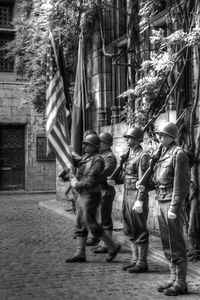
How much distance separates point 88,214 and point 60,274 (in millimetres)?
981

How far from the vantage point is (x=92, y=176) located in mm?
7125

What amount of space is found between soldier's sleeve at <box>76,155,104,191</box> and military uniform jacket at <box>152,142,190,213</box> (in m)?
1.39

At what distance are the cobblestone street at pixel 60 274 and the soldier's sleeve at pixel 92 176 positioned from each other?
3.52 ft

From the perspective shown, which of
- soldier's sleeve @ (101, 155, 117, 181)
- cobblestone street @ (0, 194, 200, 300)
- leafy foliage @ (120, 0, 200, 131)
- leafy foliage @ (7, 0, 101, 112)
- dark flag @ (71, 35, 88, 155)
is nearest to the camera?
cobblestone street @ (0, 194, 200, 300)

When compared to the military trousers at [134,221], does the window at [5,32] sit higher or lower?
higher

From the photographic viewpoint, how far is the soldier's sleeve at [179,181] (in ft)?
18.0

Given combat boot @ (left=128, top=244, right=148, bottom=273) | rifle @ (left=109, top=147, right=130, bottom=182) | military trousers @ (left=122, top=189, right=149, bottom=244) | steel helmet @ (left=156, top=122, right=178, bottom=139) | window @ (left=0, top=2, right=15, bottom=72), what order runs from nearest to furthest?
steel helmet @ (left=156, top=122, right=178, bottom=139), combat boot @ (left=128, top=244, right=148, bottom=273), military trousers @ (left=122, top=189, right=149, bottom=244), rifle @ (left=109, top=147, right=130, bottom=182), window @ (left=0, top=2, right=15, bottom=72)

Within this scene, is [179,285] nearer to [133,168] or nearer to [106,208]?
[133,168]

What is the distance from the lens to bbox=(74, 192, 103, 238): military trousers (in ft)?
23.5

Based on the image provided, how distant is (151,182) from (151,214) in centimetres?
361

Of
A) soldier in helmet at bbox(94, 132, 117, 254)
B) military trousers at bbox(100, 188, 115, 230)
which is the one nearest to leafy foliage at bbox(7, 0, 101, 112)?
soldier in helmet at bbox(94, 132, 117, 254)

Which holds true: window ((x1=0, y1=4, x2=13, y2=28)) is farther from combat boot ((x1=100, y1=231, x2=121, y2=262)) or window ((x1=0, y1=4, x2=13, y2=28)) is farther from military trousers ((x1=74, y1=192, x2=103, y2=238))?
combat boot ((x1=100, y1=231, x2=121, y2=262))

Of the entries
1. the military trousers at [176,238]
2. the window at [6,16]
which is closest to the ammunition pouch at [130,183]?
the military trousers at [176,238]

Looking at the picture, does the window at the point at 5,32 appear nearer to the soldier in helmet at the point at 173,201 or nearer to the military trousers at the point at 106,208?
the military trousers at the point at 106,208
